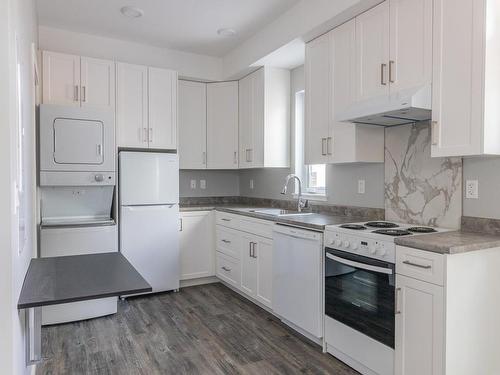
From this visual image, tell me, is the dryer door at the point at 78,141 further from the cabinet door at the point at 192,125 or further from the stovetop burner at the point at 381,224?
the stovetop burner at the point at 381,224

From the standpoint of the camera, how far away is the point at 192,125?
4496 millimetres

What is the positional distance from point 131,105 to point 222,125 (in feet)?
3.72

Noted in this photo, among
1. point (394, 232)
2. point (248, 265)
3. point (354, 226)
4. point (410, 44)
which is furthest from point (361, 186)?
point (248, 265)

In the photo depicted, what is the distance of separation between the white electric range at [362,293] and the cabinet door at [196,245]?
196 cm

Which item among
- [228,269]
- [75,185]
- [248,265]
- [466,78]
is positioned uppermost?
[466,78]

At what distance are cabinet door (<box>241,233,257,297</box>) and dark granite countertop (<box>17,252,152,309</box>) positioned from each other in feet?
5.42

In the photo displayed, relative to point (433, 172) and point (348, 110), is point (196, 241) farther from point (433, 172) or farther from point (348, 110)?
point (433, 172)

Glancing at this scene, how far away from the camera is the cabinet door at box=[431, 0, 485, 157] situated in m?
1.92

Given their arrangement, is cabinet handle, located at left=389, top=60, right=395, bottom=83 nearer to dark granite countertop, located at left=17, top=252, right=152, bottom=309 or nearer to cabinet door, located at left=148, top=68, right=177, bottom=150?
dark granite countertop, located at left=17, top=252, right=152, bottom=309

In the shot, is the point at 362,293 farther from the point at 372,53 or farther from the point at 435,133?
the point at 372,53

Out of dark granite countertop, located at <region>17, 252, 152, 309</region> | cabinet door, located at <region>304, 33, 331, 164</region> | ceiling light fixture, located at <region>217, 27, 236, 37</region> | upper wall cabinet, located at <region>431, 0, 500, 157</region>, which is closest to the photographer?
dark granite countertop, located at <region>17, 252, 152, 309</region>

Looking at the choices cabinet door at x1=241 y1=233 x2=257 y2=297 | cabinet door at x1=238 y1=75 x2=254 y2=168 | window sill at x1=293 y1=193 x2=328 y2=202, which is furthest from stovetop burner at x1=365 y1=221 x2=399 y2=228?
cabinet door at x1=238 y1=75 x2=254 y2=168

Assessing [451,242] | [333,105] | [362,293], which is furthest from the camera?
[333,105]

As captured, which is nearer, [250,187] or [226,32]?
[226,32]
